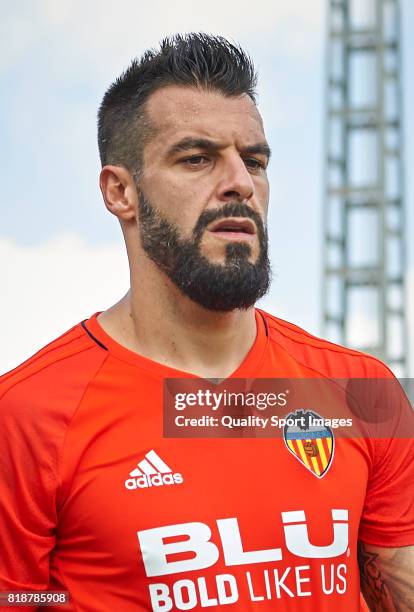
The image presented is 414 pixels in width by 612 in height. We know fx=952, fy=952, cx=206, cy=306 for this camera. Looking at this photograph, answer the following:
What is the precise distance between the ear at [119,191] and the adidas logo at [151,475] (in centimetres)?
87

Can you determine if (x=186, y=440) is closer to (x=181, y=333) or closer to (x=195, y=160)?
(x=181, y=333)

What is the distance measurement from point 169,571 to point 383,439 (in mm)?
820

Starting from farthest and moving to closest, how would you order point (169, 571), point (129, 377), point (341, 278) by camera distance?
point (341, 278)
point (129, 377)
point (169, 571)

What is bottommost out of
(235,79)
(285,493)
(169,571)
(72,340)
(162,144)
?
(169,571)

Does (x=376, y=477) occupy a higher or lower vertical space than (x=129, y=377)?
lower

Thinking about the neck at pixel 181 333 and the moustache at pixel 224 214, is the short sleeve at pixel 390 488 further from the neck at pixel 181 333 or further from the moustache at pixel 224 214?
the moustache at pixel 224 214

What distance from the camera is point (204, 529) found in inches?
110

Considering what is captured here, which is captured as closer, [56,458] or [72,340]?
[56,458]

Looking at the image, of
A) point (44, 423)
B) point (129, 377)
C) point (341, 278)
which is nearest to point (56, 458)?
point (44, 423)

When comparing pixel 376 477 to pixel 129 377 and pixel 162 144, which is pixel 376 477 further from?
pixel 162 144

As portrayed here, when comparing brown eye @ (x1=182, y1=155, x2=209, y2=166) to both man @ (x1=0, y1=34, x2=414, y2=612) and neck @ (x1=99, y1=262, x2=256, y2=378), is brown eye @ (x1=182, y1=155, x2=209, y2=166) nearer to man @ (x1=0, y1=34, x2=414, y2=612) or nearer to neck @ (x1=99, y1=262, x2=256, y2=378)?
man @ (x1=0, y1=34, x2=414, y2=612)

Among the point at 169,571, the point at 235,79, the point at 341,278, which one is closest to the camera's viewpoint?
the point at 169,571

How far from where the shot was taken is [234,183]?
294 cm

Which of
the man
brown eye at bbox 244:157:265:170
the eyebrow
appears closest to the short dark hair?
the man
